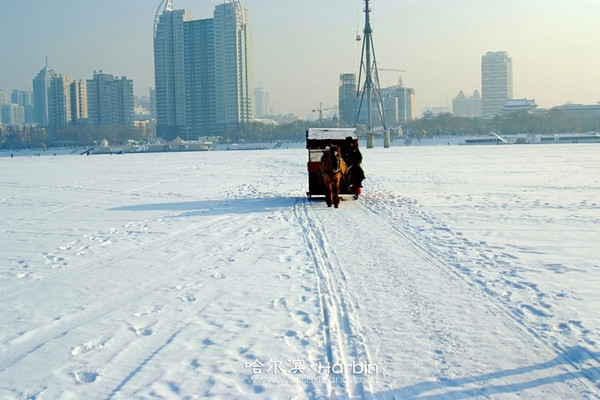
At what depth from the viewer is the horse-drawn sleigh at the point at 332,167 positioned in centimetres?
1702

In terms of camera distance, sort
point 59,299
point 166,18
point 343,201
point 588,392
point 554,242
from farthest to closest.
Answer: point 166,18 → point 343,201 → point 554,242 → point 59,299 → point 588,392

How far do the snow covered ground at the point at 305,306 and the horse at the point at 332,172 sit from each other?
2037mm

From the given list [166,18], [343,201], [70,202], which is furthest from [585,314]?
[166,18]

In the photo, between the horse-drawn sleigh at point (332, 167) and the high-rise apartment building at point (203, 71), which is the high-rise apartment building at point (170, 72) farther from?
the horse-drawn sleigh at point (332, 167)

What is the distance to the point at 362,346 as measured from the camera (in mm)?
5621

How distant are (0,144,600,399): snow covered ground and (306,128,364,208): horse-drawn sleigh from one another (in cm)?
220

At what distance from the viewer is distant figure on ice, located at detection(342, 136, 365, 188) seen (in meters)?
18.4

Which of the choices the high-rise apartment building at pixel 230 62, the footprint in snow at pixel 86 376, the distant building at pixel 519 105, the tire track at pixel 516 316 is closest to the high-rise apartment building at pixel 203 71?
the high-rise apartment building at pixel 230 62

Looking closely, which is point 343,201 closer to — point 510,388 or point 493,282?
point 493,282

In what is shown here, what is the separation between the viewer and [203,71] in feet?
602

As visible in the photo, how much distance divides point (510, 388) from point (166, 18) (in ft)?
632

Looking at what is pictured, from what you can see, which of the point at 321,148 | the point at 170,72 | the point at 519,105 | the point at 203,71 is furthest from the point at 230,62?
the point at 321,148

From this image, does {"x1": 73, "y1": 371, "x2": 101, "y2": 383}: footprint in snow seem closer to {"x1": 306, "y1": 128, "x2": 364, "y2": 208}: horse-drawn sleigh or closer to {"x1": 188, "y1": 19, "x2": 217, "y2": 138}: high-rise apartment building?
{"x1": 306, "y1": 128, "x2": 364, "y2": 208}: horse-drawn sleigh

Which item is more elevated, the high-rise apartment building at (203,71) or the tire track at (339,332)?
the high-rise apartment building at (203,71)
